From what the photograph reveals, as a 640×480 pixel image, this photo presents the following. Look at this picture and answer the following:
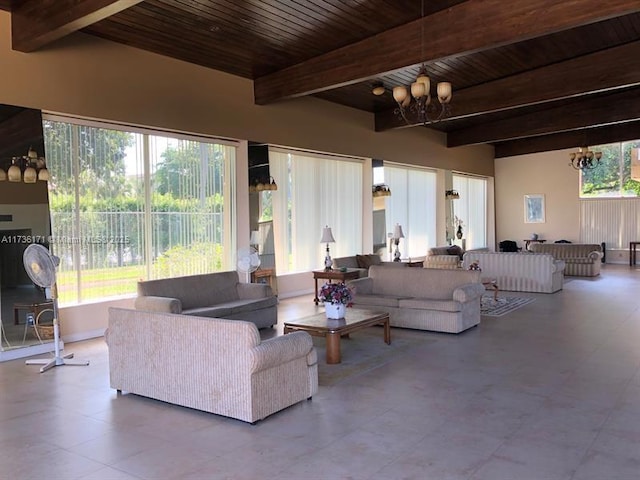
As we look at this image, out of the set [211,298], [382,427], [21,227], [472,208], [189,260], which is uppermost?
[472,208]

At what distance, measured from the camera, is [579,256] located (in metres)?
12.2

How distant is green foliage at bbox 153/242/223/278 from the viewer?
7.42 m

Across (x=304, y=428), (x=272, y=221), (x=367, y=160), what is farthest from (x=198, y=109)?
(x=304, y=428)

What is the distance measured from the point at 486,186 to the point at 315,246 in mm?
8765

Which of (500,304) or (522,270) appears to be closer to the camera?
(500,304)

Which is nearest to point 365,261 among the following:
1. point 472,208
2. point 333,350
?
point 333,350

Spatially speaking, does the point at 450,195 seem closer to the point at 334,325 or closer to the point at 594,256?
the point at 594,256

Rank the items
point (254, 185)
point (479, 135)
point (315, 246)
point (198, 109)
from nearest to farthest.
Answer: point (198, 109) < point (254, 185) < point (315, 246) < point (479, 135)

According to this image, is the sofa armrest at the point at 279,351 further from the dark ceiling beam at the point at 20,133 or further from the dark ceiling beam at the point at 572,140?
the dark ceiling beam at the point at 572,140

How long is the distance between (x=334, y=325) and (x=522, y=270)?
5983 mm

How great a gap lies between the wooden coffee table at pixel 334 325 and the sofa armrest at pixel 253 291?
140 cm

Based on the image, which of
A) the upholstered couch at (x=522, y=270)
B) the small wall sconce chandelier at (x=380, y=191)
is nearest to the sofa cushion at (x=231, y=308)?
the upholstered couch at (x=522, y=270)

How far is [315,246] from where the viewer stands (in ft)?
33.9

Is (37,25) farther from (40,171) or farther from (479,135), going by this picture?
(479,135)
